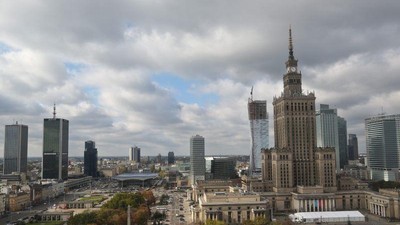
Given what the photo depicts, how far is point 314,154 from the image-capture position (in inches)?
6673

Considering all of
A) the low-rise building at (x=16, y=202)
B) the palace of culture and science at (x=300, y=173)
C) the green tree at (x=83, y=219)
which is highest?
the palace of culture and science at (x=300, y=173)

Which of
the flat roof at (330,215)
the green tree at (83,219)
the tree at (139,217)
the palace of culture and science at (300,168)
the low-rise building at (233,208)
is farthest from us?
the palace of culture and science at (300,168)

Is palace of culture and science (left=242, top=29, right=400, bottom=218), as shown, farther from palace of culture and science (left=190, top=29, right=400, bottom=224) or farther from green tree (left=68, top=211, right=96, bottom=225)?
green tree (left=68, top=211, right=96, bottom=225)

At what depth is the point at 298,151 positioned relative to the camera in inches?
6673

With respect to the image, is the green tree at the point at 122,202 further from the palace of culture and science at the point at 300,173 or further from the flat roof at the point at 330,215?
the flat roof at the point at 330,215

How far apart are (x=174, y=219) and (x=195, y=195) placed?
51697 millimetres

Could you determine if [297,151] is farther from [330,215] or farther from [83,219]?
[83,219]

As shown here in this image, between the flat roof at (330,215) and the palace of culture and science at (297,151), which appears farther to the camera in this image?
the palace of culture and science at (297,151)

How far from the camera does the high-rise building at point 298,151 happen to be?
6501 inches

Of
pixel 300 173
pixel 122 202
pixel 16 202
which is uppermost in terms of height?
pixel 300 173

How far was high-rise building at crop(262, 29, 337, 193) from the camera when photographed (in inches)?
6501

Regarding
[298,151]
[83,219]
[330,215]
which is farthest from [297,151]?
[83,219]

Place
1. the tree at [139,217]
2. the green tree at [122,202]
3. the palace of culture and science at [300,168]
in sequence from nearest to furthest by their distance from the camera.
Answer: the tree at [139,217]
the green tree at [122,202]
the palace of culture and science at [300,168]

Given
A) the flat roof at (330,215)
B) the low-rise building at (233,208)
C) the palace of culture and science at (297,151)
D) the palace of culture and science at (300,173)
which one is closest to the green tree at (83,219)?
the low-rise building at (233,208)
